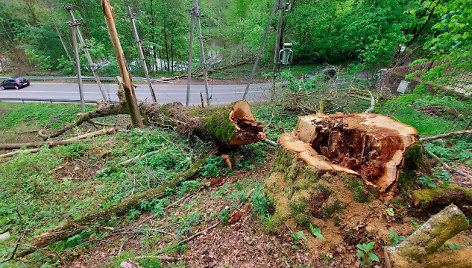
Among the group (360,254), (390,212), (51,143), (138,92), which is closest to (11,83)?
(138,92)

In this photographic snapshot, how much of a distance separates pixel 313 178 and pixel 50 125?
16.7 metres

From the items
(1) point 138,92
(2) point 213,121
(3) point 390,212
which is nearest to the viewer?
(3) point 390,212

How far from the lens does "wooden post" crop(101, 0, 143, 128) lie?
5.04 meters

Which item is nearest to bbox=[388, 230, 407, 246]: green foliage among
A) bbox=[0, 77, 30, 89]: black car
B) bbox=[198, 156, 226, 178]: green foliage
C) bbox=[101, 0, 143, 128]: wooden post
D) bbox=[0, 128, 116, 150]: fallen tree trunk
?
bbox=[198, 156, 226, 178]: green foliage

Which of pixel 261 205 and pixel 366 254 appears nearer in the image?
pixel 366 254

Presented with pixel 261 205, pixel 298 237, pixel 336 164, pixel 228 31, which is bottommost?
pixel 261 205

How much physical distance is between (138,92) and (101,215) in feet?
47.8

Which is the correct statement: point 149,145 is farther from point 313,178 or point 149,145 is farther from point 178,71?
point 178,71

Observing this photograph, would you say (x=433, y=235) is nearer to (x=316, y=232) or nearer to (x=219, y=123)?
(x=316, y=232)

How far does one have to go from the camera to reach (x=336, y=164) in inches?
87.3

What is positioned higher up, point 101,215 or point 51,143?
point 51,143

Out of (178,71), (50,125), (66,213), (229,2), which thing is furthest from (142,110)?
(229,2)

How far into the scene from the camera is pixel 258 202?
8.33 ft

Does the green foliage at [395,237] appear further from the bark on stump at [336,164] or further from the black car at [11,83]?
the black car at [11,83]
